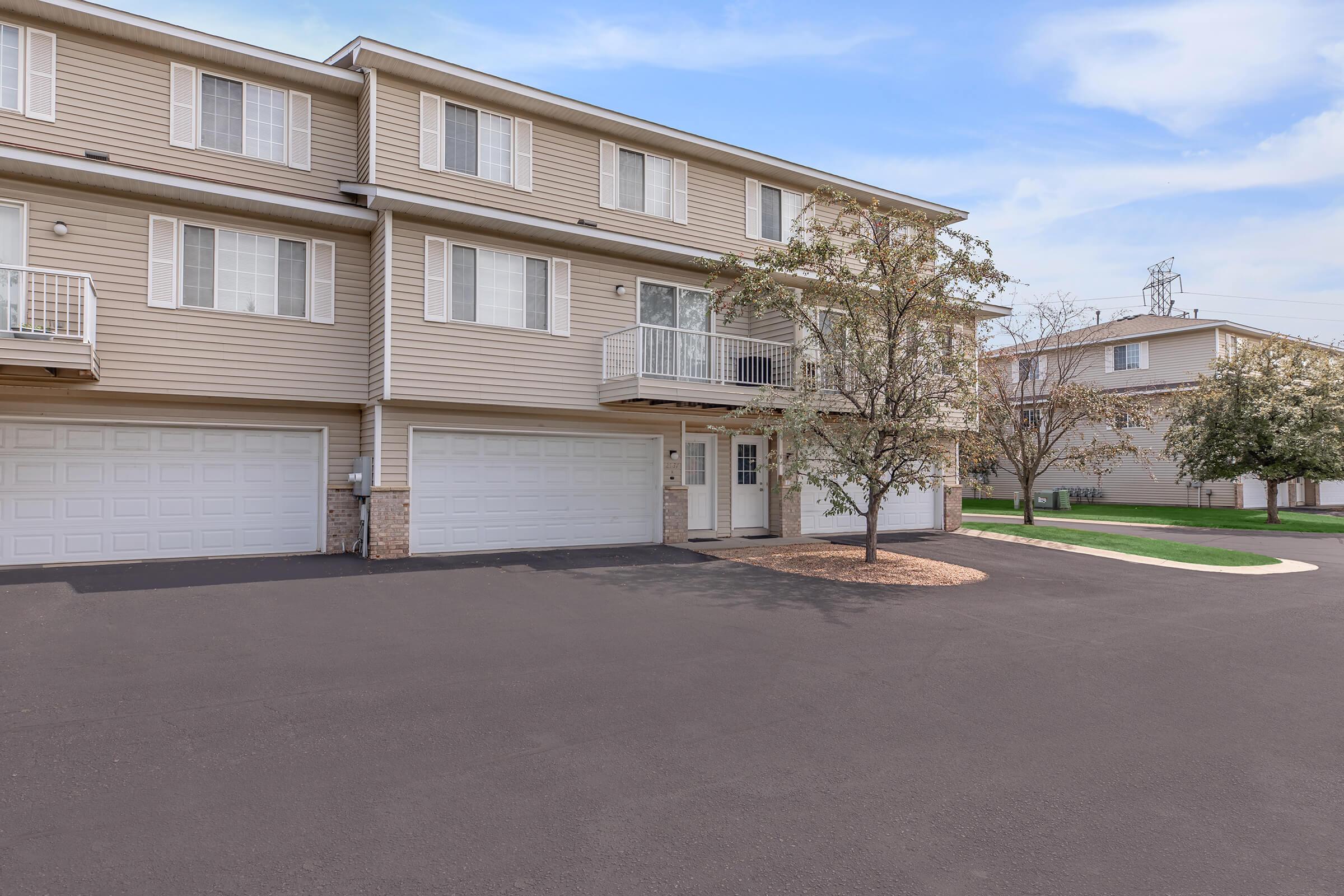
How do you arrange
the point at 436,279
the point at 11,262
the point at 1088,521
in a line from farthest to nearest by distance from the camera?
the point at 1088,521 < the point at 436,279 < the point at 11,262

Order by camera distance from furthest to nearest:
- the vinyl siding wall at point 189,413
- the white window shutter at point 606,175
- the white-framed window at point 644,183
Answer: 1. the white-framed window at point 644,183
2. the white window shutter at point 606,175
3. the vinyl siding wall at point 189,413

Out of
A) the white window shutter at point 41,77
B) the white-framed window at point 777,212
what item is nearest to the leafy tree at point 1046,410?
the white-framed window at point 777,212

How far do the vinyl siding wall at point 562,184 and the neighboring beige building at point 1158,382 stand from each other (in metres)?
16.6

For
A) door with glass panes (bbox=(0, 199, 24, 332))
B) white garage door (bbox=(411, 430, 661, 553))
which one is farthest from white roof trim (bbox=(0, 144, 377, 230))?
white garage door (bbox=(411, 430, 661, 553))

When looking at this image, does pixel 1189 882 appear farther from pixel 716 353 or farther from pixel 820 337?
pixel 716 353

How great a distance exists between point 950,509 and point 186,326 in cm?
1673

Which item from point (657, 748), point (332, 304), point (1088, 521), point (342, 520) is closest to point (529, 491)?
point (342, 520)

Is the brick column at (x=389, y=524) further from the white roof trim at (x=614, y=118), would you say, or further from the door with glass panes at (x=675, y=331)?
the white roof trim at (x=614, y=118)

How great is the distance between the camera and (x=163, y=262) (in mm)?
11930

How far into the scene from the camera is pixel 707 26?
11.6m

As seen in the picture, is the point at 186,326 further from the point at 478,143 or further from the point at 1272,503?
the point at 1272,503

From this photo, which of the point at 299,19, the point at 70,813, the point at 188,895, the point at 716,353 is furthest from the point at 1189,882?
the point at 299,19

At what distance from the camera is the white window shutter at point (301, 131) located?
13.0 m

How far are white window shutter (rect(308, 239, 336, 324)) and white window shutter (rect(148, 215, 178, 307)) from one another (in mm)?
1978
